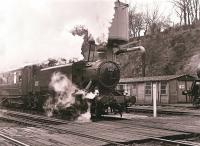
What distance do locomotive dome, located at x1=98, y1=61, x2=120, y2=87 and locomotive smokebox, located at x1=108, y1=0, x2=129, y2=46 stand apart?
84.4 inches

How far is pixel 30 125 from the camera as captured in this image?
14.5m

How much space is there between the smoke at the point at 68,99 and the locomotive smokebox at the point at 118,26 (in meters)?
3.32

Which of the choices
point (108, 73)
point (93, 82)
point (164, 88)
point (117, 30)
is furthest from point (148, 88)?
point (93, 82)

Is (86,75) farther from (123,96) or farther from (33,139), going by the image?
(33,139)

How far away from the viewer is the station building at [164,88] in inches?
1196

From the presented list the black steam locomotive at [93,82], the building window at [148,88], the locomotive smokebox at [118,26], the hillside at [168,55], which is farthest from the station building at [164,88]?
the black steam locomotive at [93,82]

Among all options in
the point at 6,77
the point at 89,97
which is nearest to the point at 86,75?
the point at 89,97

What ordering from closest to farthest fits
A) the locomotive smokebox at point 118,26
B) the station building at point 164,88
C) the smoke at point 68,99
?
the smoke at point 68,99 → the locomotive smokebox at point 118,26 → the station building at point 164,88

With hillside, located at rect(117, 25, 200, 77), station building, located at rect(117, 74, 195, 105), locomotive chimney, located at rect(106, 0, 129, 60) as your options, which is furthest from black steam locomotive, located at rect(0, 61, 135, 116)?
hillside, located at rect(117, 25, 200, 77)

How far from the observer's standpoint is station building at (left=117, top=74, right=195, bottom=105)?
30.4 meters

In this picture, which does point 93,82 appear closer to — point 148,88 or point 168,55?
point 148,88

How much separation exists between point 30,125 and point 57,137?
4.09 meters

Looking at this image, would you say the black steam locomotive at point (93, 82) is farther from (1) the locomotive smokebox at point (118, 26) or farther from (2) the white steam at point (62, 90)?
(1) the locomotive smokebox at point (118, 26)

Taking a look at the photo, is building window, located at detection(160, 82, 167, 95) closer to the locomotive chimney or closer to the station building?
the station building
